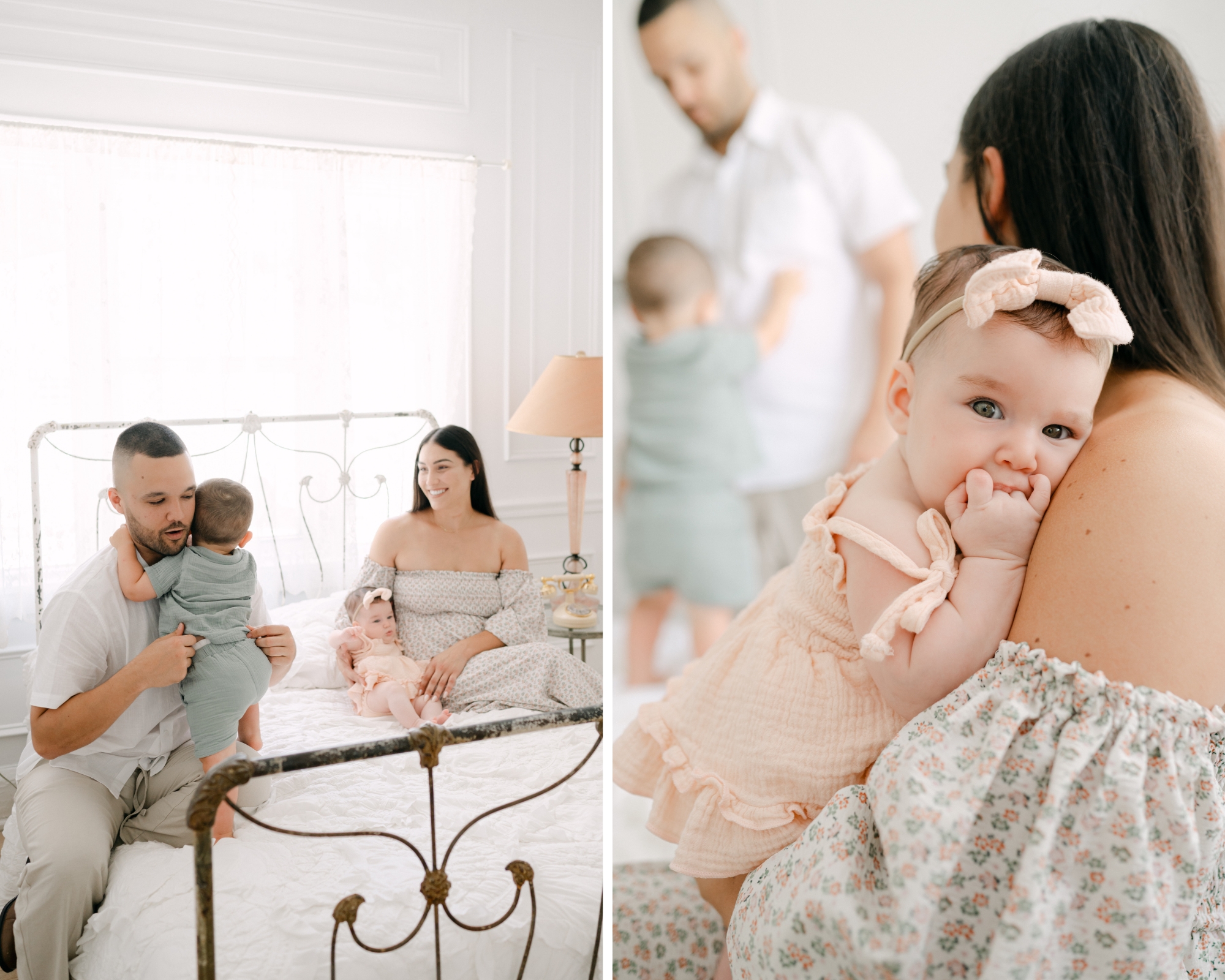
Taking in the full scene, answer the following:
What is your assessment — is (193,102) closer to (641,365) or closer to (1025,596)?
(641,365)

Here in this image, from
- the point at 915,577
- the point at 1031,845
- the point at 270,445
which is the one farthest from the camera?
the point at 270,445

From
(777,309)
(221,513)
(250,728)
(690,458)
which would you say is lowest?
(250,728)

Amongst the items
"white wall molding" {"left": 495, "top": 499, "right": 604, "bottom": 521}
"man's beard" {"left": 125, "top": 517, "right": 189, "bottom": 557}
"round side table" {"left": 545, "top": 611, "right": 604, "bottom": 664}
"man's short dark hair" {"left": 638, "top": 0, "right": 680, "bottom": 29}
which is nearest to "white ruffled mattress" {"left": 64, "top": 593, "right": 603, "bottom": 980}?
"man's beard" {"left": 125, "top": 517, "right": 189, "bottom": 557}

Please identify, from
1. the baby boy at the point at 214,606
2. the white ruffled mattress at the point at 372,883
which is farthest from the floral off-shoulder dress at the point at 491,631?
the baby boy at the point at 214,606

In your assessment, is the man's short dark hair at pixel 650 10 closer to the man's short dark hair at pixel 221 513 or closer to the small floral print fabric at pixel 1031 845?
the man's short dark hair at pixel 221 513

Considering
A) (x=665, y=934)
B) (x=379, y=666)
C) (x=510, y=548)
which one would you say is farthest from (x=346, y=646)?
(x=665, y=934)

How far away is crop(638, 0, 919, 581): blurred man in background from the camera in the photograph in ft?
7.14

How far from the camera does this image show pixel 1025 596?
64cm

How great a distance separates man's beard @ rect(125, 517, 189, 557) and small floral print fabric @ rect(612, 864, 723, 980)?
1262 mm

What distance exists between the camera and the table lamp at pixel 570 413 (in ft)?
9.16

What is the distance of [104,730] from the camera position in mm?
1660

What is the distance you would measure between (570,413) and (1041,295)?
7.19 feet

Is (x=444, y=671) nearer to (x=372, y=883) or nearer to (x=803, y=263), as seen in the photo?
(x=372, y=883)

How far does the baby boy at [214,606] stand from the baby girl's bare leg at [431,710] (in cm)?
44
